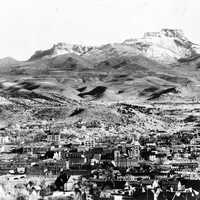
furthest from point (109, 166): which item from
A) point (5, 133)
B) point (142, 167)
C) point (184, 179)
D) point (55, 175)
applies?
point (5, 133)

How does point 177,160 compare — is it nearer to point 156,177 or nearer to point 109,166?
point 109,166

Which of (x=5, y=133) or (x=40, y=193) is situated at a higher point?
(x=5, y=133)

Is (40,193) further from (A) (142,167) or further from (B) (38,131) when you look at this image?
(B) (38,131)

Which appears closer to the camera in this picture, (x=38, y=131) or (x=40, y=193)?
(x=40, y=193)

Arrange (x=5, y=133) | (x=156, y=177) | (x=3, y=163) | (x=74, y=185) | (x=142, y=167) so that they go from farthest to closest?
(x=5, y=133)
(x=3, y=163)
(x=142, y=167)
(x=156, y=177)
(x=74, y=185)

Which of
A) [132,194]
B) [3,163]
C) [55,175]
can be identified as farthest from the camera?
[3,163]

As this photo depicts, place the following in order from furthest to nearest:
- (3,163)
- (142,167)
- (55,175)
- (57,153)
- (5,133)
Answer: (5,133)
(57,153)
(3,163)
(142,167)
(55,175)

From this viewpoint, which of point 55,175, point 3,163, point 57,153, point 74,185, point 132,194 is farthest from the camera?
point 57,153

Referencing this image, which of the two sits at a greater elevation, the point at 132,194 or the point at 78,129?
the point at 78,129

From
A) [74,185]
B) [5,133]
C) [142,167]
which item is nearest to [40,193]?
[74,185]
